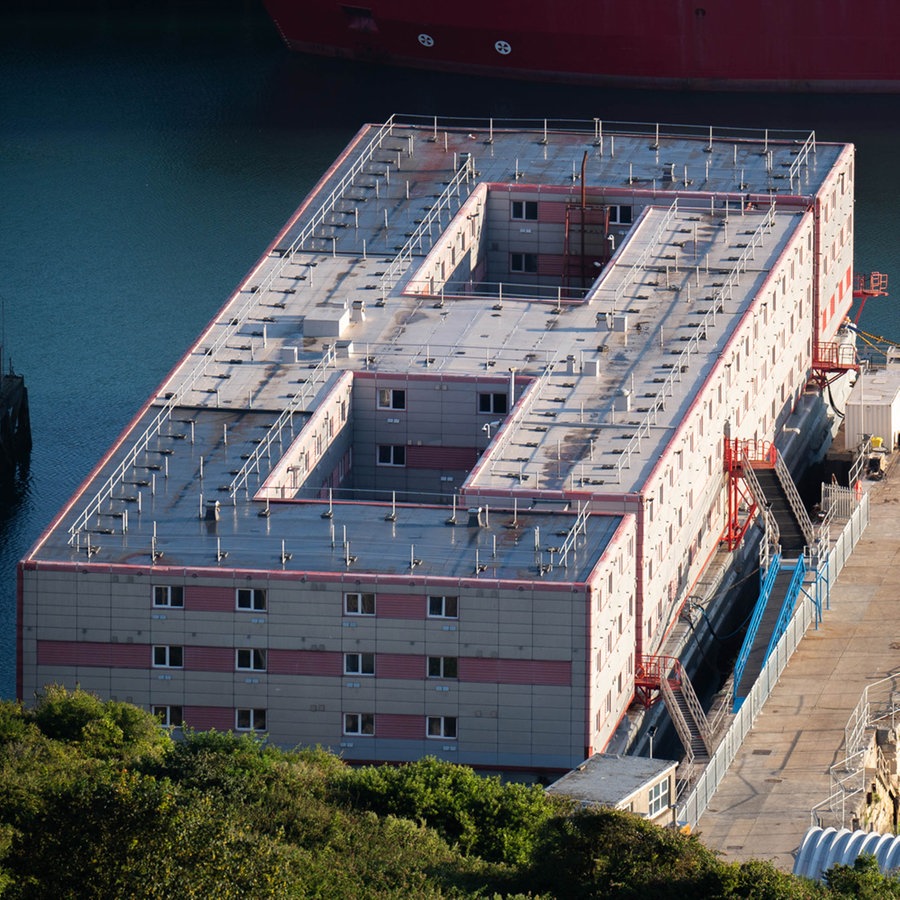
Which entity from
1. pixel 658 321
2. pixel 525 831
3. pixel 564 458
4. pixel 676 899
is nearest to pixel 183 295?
pixel 658 321

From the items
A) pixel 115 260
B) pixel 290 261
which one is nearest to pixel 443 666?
pixel 290 261

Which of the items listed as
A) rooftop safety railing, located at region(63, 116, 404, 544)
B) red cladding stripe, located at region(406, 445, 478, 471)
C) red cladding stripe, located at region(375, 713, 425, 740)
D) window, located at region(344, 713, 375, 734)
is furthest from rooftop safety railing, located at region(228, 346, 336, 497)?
red cladding stripe, located at region(375, 713, 425, 740)

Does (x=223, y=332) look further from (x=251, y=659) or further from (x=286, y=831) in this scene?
(x=286, y=831)

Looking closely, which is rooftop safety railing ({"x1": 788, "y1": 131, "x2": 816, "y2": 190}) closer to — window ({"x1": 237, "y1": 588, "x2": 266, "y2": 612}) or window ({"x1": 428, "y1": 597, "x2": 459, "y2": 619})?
window ({"x1": 428, "y1": 597, "x2": 459, "y2": 619})

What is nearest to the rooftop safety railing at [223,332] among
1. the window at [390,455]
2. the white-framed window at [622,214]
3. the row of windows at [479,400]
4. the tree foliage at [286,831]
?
the row of windows at [479,400]

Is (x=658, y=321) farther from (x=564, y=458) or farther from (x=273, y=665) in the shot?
(x=273, y=665)
